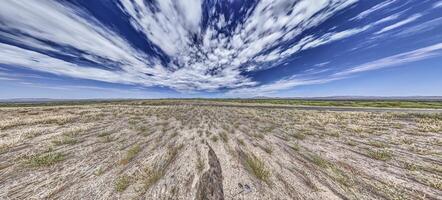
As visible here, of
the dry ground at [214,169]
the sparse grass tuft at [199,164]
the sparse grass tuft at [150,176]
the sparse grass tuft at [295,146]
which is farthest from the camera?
the sparse grass tuft at [295,146]

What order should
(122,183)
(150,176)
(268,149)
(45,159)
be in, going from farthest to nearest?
1. (268,149)
2. (45,159)
3. (150,176)
4. (122,183)

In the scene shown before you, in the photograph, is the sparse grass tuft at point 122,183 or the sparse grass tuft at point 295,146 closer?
the sparse grass tuft at point 122,183

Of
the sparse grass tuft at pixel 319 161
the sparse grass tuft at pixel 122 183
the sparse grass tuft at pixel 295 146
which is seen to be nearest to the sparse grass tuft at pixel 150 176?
the sparse grass tuft at pixel 122 183

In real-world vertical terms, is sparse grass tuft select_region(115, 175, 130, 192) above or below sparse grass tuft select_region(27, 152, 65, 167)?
below

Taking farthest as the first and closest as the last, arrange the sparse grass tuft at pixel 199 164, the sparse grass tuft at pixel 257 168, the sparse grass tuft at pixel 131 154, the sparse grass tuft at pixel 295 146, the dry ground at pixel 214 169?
the sparse grass tuft at pixel 295 146, the sparse grass tuft at pixel 131 154, the sparse grass tuft at pixel 199 164, the sparse grass tuft at pixel 257 168, the dry ground at pixel 214 169

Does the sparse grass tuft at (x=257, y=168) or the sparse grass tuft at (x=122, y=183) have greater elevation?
the sparse grass tuft at (x=122, y=183)

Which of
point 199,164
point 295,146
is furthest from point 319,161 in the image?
point 199,164

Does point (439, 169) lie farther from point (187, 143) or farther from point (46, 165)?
point (46, 165)

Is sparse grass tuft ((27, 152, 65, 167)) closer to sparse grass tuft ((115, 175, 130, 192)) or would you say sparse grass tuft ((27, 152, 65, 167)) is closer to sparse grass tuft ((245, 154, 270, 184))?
sparse grass tuft ((115, 175, 130, 192))

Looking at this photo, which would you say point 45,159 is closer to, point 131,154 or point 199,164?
point 131,154

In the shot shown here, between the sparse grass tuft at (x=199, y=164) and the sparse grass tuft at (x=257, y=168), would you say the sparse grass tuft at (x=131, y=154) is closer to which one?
the sparse grass tuft at (x=199, y=164)

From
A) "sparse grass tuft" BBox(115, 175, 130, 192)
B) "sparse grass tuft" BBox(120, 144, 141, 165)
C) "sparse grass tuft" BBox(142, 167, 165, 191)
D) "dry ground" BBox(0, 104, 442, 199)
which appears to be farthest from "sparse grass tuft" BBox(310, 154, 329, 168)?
"sparse grass tuft" BBox(120, 144, 141, 165)

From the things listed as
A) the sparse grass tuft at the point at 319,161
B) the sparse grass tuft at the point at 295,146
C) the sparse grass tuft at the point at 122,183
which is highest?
the sparse grass tuft at the point at 122,183

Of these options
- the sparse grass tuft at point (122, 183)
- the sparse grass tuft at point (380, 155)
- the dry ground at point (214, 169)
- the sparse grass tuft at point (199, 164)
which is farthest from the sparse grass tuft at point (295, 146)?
the sparse grass tuft at point (122, 183)
